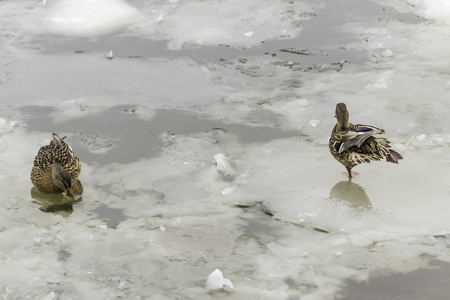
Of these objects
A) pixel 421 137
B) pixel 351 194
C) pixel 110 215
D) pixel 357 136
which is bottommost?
pixel 110 215

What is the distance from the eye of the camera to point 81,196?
598cm

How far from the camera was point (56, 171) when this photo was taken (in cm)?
579

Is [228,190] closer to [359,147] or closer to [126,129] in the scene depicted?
[359,147]

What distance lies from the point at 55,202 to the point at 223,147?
1.84 metres

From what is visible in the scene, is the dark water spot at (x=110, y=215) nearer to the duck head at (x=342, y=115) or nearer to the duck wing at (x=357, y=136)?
the duck wing at (x=357, y=136)

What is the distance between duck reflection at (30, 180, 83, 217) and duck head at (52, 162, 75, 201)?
0.11 meters

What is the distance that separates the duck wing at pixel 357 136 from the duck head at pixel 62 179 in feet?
8.33

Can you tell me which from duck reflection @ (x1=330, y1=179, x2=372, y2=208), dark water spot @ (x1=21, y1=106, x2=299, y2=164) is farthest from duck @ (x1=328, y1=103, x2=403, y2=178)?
dark water spot @ (x1=21, y1=106, x2=299, y2=164)

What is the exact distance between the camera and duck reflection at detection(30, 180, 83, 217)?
5.81 metres

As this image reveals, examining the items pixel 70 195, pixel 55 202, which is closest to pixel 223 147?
pixel 70 195

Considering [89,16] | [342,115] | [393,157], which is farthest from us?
[89,16]

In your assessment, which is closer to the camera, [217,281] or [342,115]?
→ [217,281]

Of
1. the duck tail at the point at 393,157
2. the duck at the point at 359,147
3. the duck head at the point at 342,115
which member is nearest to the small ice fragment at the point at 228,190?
the duck at the point at 359,147

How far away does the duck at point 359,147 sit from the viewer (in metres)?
5.79
